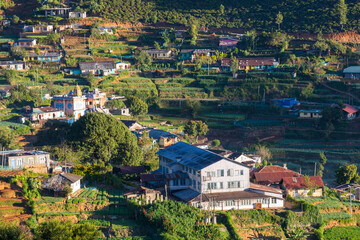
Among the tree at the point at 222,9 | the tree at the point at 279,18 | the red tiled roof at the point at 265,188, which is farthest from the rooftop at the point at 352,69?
the red tiled roof at the point at 265,188

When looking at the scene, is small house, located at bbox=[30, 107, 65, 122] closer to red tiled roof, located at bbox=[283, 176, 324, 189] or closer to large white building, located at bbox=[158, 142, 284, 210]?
large white building, located at bbox=[158, 142, 284, 210]

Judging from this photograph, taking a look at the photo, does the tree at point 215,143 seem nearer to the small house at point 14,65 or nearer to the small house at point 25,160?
the small house at point 25,160

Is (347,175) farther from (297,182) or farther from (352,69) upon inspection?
(352,69)

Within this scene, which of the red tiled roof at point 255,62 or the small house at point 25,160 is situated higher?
the red tiled roof at point 255,62

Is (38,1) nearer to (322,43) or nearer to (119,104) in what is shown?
(119,104)

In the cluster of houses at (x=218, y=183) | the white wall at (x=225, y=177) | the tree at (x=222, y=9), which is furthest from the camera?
the tree at (x=222, y=9)

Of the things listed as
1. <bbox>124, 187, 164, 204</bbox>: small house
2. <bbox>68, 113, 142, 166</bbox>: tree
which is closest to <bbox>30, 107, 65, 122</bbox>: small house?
<bbox>68, 113, 142, 166</bbox>: tree
